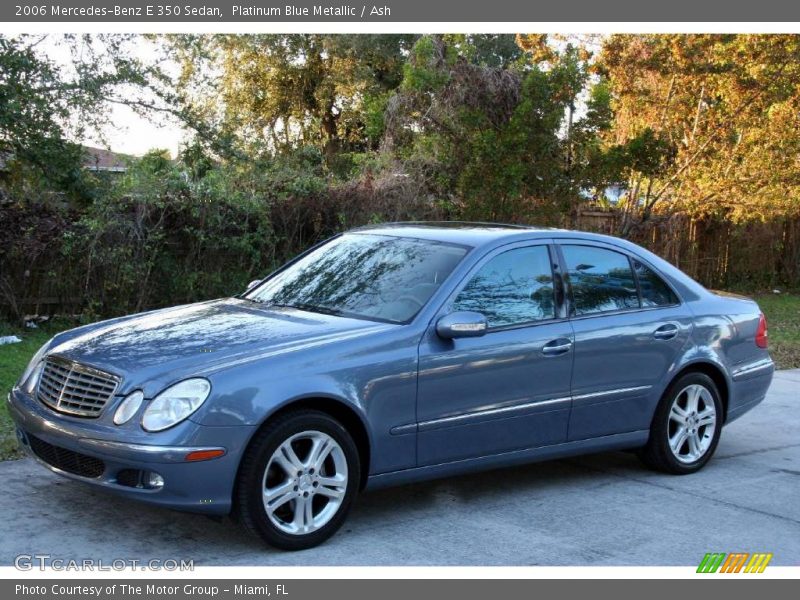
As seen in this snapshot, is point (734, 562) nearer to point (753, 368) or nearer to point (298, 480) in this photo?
point (298, 480)

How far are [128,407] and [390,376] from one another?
131 cm

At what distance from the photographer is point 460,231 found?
656 cm

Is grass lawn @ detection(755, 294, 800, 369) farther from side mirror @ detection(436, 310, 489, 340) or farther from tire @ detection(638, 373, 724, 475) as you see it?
side mirror @ detection(436, 310, 489, 340)

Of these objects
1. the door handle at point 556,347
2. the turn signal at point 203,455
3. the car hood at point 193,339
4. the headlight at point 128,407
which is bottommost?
the turn signal at point 203,455

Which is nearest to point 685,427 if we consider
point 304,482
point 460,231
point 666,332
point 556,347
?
point 666,332

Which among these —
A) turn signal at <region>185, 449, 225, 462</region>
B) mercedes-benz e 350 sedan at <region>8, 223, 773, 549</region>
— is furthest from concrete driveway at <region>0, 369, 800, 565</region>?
turn signal at <region>185, 449, 225, 462</region>

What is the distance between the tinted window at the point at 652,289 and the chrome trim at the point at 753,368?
704 millimetres

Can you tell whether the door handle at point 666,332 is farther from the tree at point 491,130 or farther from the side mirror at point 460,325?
the tree at point 491,130

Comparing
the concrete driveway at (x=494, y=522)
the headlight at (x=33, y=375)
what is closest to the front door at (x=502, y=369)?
the concrete driveway at (x=494, y=522)

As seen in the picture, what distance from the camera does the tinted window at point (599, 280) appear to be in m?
6.52

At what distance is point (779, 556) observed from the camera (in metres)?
5.35

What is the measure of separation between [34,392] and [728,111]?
14973 millimetres

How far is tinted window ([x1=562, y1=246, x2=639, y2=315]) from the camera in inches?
257

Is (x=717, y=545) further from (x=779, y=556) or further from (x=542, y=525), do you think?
(x=542, y=525)
